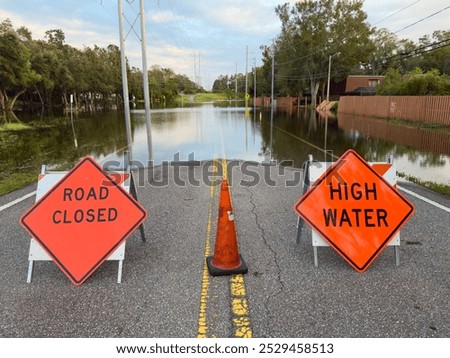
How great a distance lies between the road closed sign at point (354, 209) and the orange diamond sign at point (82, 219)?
2122mm

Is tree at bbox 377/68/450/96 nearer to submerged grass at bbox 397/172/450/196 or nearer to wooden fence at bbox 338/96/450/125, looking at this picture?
wooden fence at bbox 338/96/450/125

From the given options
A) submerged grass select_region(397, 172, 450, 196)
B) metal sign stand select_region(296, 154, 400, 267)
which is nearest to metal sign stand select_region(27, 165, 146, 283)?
metal sign stand select_region(296, 154, 400, 267)

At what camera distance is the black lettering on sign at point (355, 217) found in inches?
170

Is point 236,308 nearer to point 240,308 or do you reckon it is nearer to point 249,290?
point 240,308

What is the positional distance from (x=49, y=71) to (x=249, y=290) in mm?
59363

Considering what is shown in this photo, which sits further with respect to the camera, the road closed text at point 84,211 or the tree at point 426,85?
the tree at point 426,85

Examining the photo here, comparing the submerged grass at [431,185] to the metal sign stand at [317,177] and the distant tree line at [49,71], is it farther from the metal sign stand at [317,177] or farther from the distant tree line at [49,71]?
the distant tree line at [49,71]

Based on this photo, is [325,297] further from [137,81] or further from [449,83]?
[137,81]

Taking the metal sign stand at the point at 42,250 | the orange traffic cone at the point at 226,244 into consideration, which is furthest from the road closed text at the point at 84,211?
the orange traffic cone at the point at 226,244

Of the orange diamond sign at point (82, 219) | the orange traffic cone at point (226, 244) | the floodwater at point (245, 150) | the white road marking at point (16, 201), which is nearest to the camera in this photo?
the orange diamond sign at point (82, 219)

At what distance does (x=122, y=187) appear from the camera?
4.31 meters

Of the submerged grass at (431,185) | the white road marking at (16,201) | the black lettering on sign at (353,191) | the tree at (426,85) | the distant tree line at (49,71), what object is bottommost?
the submerged grass at (431,185)

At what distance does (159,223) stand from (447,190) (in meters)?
6.41

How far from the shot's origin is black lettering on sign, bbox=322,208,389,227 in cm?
432
